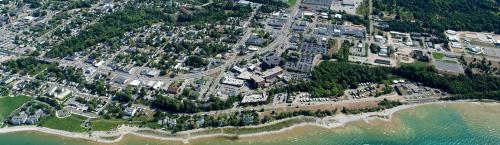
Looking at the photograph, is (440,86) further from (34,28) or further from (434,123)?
(34,28)

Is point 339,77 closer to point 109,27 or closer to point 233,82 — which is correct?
point 233,82

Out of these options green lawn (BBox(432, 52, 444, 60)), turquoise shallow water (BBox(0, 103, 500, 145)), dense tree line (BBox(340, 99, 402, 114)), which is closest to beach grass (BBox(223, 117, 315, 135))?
turquoise shallow water (BBox(0, 103, 500, 145))

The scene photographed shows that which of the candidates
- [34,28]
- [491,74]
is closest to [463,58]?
[491,74]

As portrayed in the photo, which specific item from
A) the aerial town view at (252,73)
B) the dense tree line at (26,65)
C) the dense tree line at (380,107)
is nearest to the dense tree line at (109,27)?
the aerial town view at (252,73)

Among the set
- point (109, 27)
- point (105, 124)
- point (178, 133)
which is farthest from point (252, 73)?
point (109, 27)

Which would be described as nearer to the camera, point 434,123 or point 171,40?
point 434,123

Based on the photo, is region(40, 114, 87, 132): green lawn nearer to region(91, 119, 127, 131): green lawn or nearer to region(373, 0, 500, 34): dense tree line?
region(91, 119, 127, 131): green lawn
